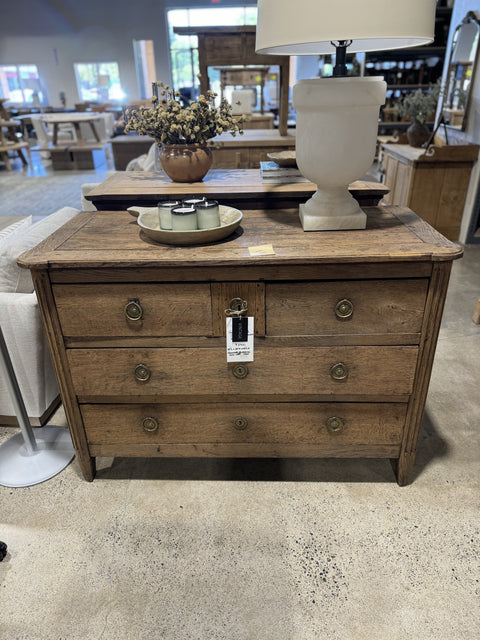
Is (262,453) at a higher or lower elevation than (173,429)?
lower

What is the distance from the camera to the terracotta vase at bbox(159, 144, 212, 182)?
5.73 feet

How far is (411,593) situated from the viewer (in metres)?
1.28

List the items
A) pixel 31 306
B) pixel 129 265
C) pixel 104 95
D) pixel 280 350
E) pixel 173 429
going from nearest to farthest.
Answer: pixel 129 265
pixel 280 350
pixel 173 429
pixel 31 306
pixel 104 95

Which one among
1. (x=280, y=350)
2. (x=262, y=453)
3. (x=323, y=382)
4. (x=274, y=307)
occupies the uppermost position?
(x=274, y=307)

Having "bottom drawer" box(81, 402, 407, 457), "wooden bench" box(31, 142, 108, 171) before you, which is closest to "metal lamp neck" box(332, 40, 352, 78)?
"bottom drawer" box(81, 402, 407, 457)

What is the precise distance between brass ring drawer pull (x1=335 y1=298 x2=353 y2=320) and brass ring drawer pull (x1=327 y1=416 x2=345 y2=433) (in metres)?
0.37

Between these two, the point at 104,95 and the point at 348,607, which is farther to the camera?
the point at 104,95

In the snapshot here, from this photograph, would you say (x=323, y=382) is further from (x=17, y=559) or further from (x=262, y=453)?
(x=17, y=559)

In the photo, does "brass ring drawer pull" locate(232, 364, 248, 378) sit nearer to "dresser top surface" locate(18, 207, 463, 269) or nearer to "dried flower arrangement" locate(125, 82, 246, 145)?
"dresser top surface" locate(18, 207, 463, 269)

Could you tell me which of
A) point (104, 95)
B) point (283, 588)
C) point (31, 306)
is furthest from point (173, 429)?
point (104, 95)

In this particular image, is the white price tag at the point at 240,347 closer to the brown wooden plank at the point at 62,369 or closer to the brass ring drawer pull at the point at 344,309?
the brass ring drawer pull at the point at 344,309

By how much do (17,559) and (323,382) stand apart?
1.10 meters

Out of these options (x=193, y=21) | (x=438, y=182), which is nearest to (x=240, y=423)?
(x=438, y=182)

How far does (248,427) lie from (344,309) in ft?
1.72
